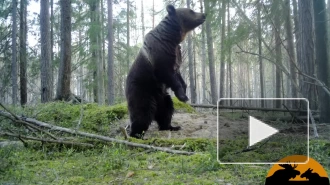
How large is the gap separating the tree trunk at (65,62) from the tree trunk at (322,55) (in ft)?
26.9

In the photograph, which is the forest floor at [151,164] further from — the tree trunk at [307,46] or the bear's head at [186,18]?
the bear's head at [186,18]

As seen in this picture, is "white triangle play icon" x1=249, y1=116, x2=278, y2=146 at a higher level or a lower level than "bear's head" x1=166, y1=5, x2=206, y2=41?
lower

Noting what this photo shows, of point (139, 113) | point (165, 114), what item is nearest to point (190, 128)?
point (165, 114)

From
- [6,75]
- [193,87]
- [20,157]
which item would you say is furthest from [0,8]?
[20,157]

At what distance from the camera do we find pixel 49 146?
4410 millimetres

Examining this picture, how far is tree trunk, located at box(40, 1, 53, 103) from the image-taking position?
11625mm

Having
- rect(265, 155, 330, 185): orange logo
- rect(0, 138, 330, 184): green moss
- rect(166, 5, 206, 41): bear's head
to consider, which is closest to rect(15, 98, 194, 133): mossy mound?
rect(166, 5, 206, 41): bear's head

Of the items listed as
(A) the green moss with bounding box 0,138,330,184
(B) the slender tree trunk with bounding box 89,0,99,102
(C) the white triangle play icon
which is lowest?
(A) the green moss with bounding box 0,138,330,184

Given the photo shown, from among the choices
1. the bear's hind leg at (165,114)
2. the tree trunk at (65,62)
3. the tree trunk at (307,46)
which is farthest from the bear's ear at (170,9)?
the tree trunk at (65,62)

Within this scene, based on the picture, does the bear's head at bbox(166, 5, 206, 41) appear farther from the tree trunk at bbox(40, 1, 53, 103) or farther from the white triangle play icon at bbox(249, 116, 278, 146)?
the tree trunk at bbox(40, 1, 53, 103)

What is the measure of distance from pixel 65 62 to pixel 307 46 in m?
8.04

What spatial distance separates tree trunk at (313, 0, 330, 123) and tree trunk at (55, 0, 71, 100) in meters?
8.20

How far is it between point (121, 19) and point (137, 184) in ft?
67.0

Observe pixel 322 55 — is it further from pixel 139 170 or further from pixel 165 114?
pixel 139 170
